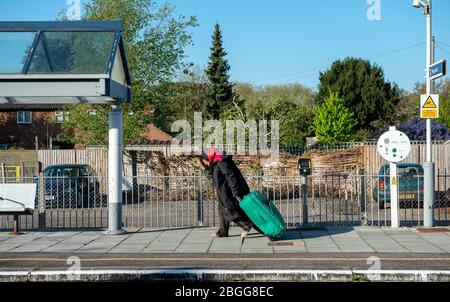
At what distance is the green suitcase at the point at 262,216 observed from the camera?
11422 millimetres

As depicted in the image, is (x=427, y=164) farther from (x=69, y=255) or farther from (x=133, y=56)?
(x=133, y=56)

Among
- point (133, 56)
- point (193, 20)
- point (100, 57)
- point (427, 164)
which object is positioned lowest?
point (427, 164)

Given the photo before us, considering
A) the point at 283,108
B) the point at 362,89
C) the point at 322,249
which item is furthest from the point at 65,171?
the point at 362,89

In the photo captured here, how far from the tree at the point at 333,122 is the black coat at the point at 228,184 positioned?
39.5 metres

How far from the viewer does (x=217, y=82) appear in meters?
55.0

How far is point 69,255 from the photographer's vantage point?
33.8 ft

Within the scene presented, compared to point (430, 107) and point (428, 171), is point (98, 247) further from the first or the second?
point (430, 107)

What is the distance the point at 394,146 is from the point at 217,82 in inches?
1677

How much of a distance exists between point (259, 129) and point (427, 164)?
17.9m

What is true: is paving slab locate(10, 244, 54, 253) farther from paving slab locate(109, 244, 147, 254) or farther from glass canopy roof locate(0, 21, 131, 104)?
glass canopy roof locate(0, 21, 131, 104)
